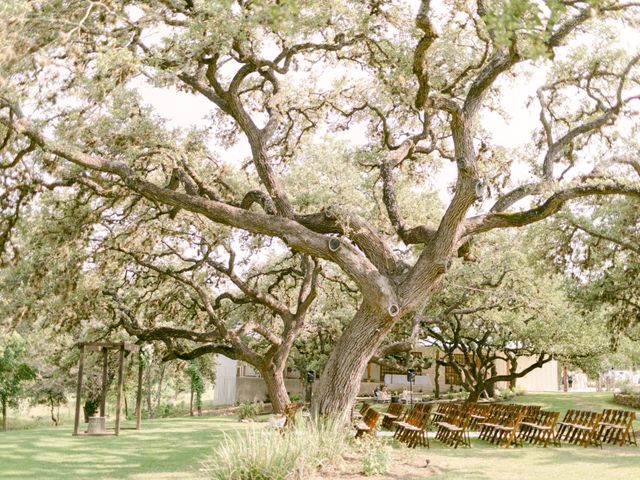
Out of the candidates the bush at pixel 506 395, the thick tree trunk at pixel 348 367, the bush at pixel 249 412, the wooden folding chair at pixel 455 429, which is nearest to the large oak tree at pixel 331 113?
the thick tree trunk at pixel 348 367

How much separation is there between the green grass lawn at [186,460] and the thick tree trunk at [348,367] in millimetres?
1722

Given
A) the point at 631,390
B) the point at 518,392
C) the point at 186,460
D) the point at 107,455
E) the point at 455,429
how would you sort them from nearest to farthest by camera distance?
the point at 186,460 < the point at 107,455 < the point at 455,429 < the point at 631,390 < the point at 518,392

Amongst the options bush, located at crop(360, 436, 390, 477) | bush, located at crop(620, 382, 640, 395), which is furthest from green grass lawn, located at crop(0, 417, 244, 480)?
bush, located at crop(620, 382, 640, 395)

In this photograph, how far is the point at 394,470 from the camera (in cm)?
1002

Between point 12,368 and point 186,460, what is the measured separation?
63.6 feet

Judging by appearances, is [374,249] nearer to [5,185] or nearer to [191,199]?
[191,199]

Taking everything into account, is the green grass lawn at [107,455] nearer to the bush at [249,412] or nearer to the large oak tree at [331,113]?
the large oak tree at [331,113]

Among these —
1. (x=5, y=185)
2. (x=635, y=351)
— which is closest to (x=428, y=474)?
(x=5, y=185)

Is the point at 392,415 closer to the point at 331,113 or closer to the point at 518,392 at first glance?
the point at 331,113

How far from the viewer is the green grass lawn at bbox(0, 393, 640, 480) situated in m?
10.2

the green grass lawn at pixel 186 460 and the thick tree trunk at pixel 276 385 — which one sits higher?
the thick tree trunk at pixel 276 385

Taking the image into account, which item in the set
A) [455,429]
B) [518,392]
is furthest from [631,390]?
[455,429]

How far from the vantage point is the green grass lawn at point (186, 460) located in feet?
33.6

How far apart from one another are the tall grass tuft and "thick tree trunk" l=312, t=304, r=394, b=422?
3.30 feet
